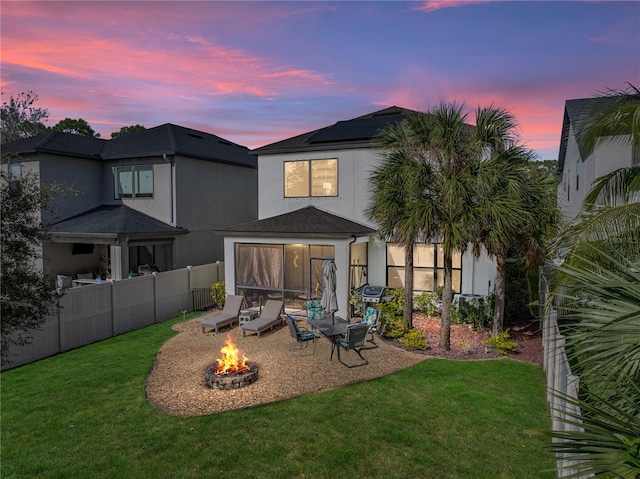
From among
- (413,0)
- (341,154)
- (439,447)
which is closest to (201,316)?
(341,154)

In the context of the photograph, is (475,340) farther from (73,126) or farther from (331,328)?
(73,126)

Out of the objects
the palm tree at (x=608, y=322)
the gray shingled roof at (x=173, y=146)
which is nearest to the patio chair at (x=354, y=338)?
the palm tree at (x=608, y=322)

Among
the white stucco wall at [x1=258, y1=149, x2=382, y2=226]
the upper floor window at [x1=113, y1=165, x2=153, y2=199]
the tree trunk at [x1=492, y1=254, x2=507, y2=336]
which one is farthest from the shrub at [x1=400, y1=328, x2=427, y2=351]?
the upper floor window at [x1=113, y1=165, x2=153, y2=199]

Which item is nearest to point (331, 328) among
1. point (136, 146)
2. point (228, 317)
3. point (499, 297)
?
point (228, 317)

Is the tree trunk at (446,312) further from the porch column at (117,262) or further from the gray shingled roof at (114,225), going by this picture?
the gray shingled roof at (114,225)

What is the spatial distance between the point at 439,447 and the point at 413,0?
11.4 meters

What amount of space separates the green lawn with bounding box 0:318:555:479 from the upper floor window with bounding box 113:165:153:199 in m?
13.3

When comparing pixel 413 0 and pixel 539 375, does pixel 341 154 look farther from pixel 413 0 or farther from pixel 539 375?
pixel 539 375

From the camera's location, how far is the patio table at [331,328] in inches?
432

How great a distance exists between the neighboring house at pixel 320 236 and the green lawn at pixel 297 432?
612 centimetres

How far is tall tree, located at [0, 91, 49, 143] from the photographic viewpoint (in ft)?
151

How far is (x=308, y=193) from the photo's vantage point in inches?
717

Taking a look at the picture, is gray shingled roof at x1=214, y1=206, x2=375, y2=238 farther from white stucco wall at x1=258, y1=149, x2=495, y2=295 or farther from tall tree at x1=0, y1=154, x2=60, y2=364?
tall tree at x1=0, y1=154, x2=60, y2=364

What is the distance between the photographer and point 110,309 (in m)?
13.6
